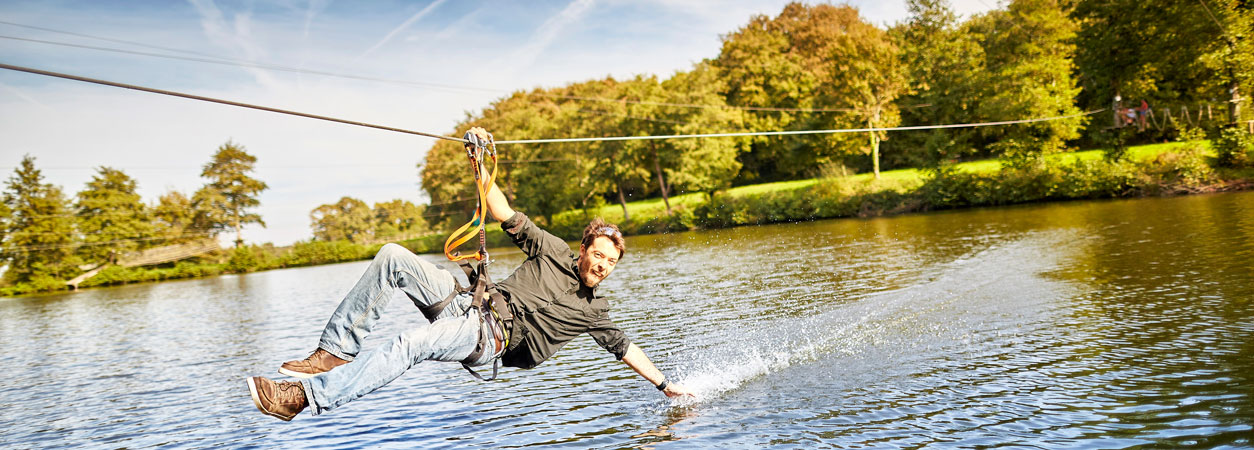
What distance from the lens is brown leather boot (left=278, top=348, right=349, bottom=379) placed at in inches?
201

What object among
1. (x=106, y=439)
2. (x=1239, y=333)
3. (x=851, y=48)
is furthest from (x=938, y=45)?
(x=106, y=439)

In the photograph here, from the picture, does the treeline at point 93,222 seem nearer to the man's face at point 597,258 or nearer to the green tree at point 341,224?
the green tree at point 341,224

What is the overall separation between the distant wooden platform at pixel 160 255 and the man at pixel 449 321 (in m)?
64.7

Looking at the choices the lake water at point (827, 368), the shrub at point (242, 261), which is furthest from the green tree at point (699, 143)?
the shrub at point (242, 261)

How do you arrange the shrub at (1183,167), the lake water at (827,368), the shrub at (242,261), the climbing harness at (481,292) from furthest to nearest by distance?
the shrub at (242,261)
the shrub at (1183,167)
the lake water at (827,368)
the climbing harness at (481,292)

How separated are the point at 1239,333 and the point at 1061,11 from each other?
46.0m

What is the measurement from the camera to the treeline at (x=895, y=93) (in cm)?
3303

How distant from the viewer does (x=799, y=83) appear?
2191 inches

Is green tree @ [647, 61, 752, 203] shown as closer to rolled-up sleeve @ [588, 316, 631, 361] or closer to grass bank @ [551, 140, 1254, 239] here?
grass bank @ [551, 140, 1254, 239]

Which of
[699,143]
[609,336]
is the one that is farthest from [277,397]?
[699,143]

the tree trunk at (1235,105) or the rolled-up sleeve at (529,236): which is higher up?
the tree trunk at (1235,105)

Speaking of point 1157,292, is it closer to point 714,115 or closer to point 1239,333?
point 1239,333

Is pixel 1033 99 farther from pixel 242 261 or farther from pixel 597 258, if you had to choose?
pixel 242 261

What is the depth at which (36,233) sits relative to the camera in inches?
2306
